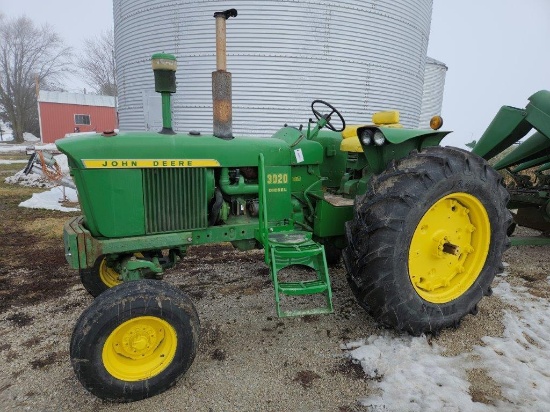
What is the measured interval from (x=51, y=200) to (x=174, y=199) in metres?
6.72

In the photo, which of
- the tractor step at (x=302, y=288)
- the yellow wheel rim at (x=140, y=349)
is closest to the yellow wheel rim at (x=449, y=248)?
the tractor step at (x=302, y=288)

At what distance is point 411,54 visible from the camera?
12.0 meters

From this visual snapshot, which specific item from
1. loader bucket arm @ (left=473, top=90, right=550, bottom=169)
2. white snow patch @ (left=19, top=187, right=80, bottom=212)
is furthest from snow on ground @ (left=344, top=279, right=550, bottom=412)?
white snow patch @ (left=19, top=187, right=80, bottom=212)

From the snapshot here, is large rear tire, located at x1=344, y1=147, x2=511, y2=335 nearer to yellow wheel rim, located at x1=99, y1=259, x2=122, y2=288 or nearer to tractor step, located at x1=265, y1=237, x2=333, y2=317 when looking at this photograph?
tractor step, located at x1=265, y1=237, x2=333, y2=317

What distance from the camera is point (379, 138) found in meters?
2.82

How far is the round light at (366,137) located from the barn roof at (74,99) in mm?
32733

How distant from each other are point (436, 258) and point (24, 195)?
896cm

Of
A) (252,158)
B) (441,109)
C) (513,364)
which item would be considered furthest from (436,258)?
(441,109)

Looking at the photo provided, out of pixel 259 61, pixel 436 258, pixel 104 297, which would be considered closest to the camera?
pixel 104 297

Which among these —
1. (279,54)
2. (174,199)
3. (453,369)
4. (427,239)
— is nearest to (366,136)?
(427,239)

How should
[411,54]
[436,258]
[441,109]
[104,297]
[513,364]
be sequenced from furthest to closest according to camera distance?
1. [441,109]
2. [411,54]
3. [436,258]
4. [513,364]
5. [104,297]

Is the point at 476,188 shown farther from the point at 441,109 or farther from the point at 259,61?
the point at 441,109

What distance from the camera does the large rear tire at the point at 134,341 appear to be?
79.1 inches

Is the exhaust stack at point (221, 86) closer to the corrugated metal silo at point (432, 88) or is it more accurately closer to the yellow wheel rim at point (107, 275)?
the yellow wheel rim at point (107, 275)
